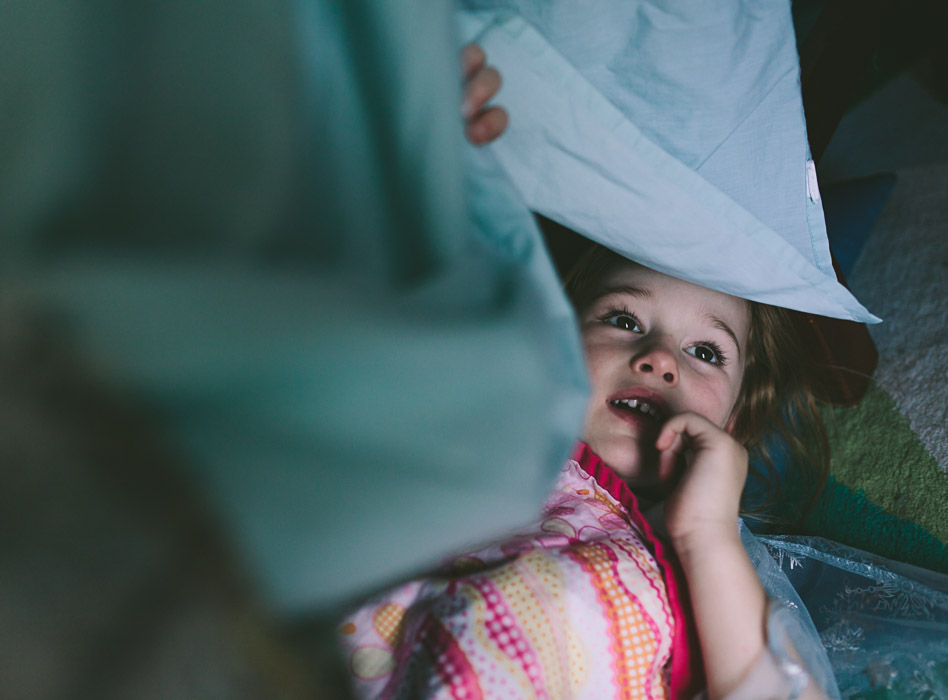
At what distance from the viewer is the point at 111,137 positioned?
0.25m

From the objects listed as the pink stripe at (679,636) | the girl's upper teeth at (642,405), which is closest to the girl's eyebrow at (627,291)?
the girl's upper teeth at (642,405)

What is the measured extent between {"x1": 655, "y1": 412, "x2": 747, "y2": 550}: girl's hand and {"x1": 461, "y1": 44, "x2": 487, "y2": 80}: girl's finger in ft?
1.22

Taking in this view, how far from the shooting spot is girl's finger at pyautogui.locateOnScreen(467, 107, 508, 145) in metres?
0.48

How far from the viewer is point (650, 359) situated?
68cm

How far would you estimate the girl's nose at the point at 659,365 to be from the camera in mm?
681

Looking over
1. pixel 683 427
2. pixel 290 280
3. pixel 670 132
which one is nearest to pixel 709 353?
pixel 683 427

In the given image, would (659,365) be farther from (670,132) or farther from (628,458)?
(670,132)

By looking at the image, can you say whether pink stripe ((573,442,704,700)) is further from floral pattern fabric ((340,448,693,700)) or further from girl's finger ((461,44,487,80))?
girl's finger ((461,44,487,80))

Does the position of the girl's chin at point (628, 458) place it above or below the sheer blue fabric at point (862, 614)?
above

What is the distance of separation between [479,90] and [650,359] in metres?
0.34

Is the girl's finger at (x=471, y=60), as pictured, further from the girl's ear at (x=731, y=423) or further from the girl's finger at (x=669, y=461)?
the girl's ear at (x=731, y=423)

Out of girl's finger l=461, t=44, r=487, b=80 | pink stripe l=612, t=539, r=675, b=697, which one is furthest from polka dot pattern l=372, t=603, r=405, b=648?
girl's finger l=461, t=44, r=487, b=80

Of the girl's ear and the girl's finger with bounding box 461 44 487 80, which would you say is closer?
the girl's finger with bounding box 461 44 487 80

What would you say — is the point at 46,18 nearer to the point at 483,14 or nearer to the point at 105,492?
the point at 105,492
